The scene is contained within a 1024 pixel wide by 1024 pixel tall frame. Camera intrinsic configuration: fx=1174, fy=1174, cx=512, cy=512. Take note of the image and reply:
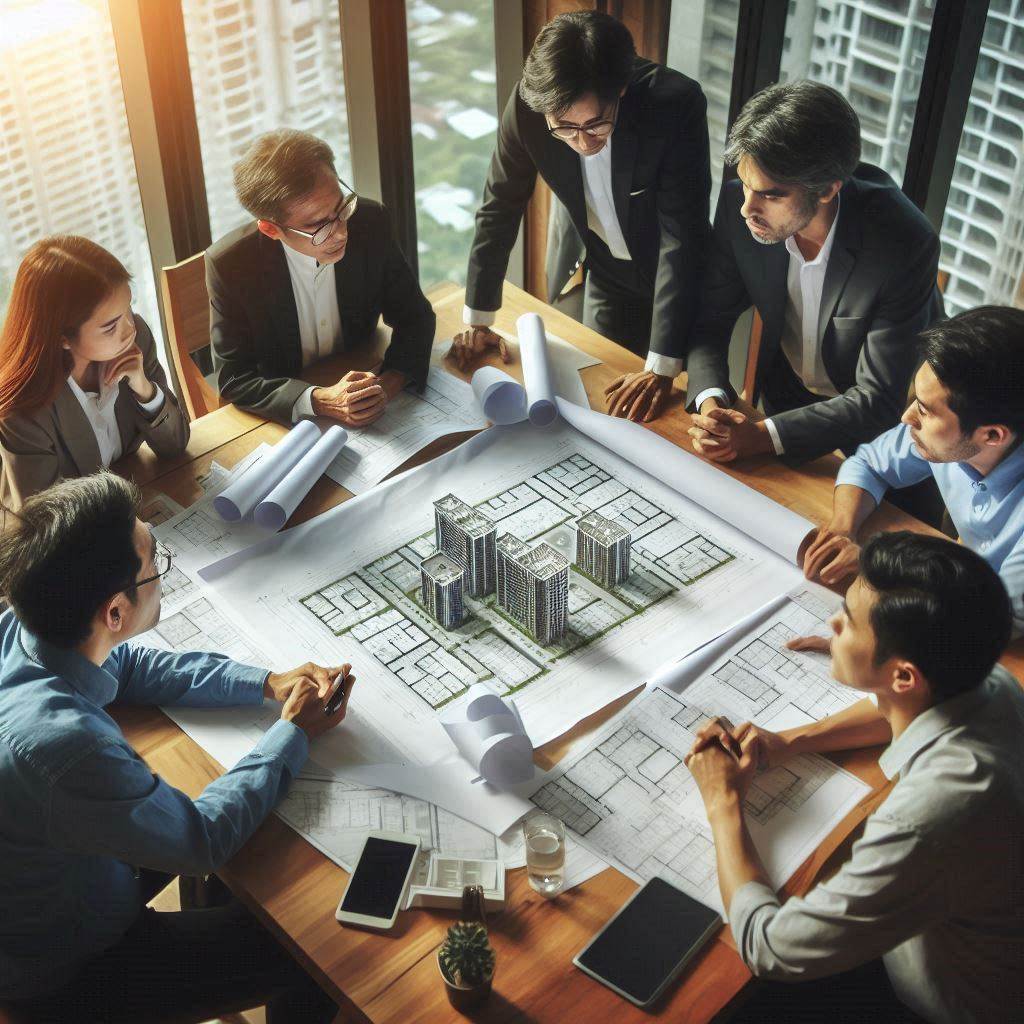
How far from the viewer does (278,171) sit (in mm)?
2621

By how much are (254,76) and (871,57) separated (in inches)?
77.9

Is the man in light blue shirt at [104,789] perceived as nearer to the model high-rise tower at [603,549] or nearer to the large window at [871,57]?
the model high-rise tower at [603,549]

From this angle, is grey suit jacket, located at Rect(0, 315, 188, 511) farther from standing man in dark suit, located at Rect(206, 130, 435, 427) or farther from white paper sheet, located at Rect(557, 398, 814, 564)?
white paper sheet, located at Rect(557, 398, 814, 564)

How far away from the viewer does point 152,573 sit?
6.35ft

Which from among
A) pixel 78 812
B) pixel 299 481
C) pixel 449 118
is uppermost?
pixel 78 812

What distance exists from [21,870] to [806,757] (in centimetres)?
126

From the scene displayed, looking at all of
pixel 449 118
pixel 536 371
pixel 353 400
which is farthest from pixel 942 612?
pixel 449 118

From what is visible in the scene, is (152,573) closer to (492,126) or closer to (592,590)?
(592,590)

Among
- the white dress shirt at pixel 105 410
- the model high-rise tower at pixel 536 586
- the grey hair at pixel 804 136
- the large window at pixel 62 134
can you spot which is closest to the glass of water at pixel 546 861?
the model high-rise tower at pixel 536 586

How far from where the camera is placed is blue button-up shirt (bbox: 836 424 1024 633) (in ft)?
7.16

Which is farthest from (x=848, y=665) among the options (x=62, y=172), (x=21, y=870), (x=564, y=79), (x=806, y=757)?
(x=62, y=172)

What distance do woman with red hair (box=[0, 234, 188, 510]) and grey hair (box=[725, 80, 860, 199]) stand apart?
1399mm

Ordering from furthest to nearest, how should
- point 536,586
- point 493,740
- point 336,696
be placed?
point 536,586 → point 336,696 → point 493,740

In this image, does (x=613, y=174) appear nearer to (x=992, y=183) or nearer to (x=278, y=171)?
(x=278, y=171)
